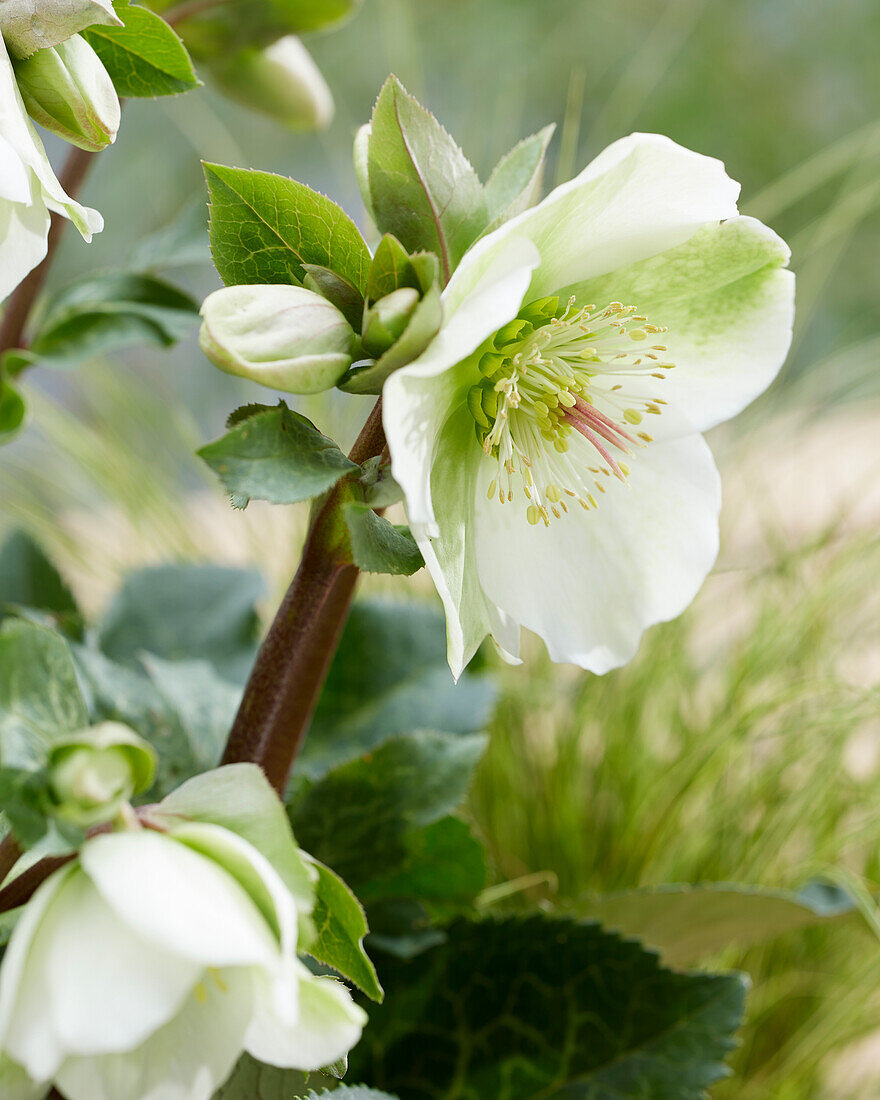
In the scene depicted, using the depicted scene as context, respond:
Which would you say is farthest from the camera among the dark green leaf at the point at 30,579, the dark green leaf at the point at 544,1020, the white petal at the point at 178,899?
the dark green leaf at the point at 30,579

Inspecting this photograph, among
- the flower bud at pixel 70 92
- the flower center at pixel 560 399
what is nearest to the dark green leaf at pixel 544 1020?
the flower center at pixel 560 399

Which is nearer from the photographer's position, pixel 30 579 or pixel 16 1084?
pixel 16 1084

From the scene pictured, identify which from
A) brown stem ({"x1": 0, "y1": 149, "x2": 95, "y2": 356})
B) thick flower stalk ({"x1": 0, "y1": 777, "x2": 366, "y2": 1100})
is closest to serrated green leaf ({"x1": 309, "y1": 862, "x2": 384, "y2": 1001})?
thick flower stalk ({"x1": 0, "y1": 777, "x2": 366, "y2": 1100})

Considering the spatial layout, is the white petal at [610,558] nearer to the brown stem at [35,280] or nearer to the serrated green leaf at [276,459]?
the serrated green leaf at [276,459]

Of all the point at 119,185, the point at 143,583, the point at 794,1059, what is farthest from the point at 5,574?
the point at 119,185

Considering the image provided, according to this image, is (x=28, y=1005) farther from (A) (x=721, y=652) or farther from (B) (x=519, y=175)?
(A) (x=721, y=652)

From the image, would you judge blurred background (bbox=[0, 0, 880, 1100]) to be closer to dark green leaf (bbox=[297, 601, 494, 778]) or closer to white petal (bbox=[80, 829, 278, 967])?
dark green leaf (bbox=[297, 601, 494, 778])

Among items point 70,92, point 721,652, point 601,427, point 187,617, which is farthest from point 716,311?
point 721,652
